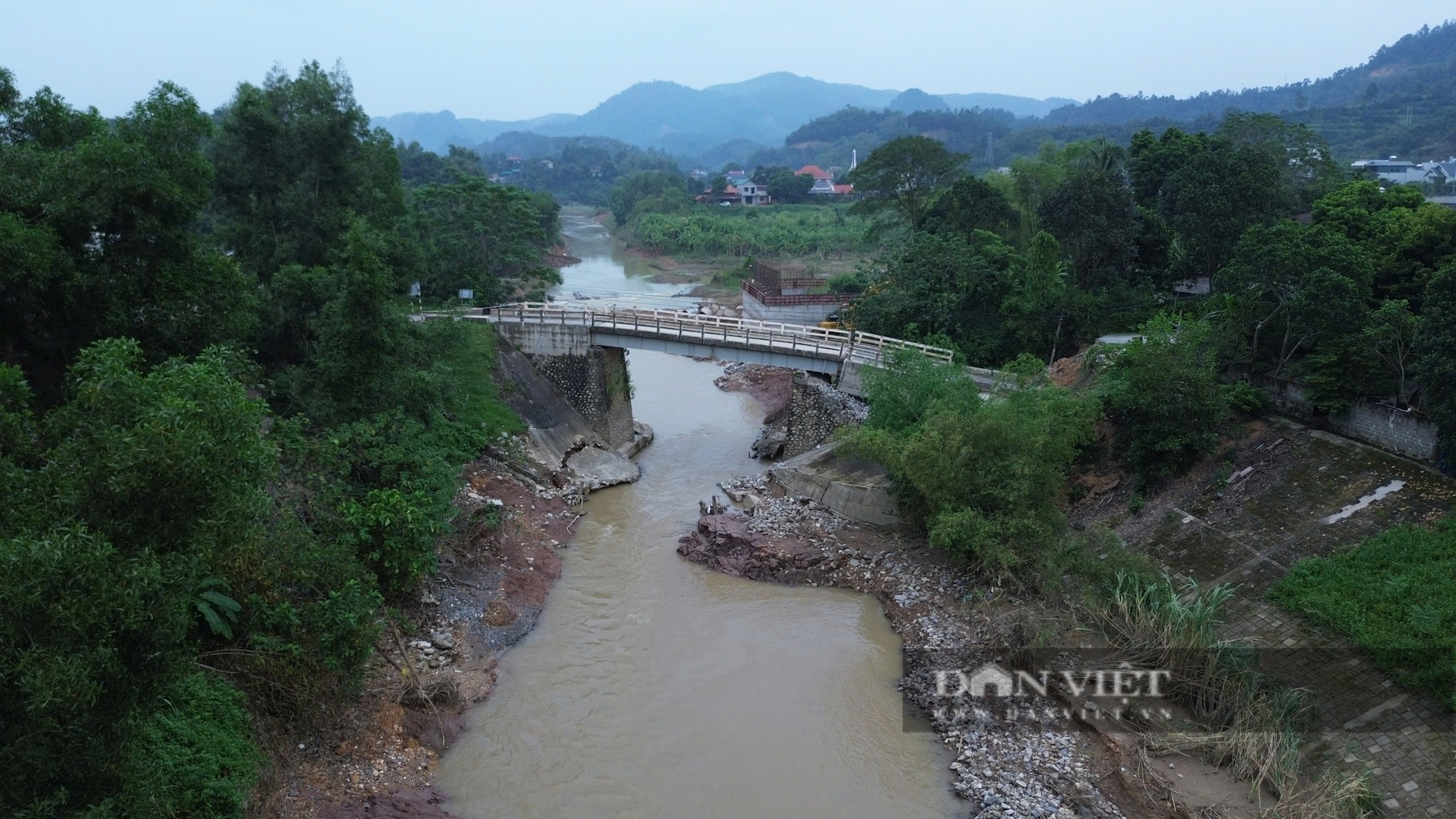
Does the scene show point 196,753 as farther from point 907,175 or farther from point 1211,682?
point 907,175

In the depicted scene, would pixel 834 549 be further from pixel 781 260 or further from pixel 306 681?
pixel 781 260

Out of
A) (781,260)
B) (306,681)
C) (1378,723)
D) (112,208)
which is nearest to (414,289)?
(112,208)

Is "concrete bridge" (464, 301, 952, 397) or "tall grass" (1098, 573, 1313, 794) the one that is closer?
"tall grass" (1098, 573, 1313, 794)

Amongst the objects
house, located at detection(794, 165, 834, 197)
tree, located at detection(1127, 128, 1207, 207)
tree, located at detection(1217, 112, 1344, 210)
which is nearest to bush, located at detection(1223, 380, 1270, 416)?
tree, located at detection(1127, 128, 1207, 207)

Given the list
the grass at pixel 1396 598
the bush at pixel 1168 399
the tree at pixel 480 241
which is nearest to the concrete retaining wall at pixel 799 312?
the tree at pixel 480 241

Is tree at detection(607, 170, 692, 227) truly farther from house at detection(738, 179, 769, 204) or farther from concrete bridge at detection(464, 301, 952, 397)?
concrete bridge at detection(464, 301, 952, 397)

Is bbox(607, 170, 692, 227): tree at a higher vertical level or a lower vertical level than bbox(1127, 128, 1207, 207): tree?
lower
